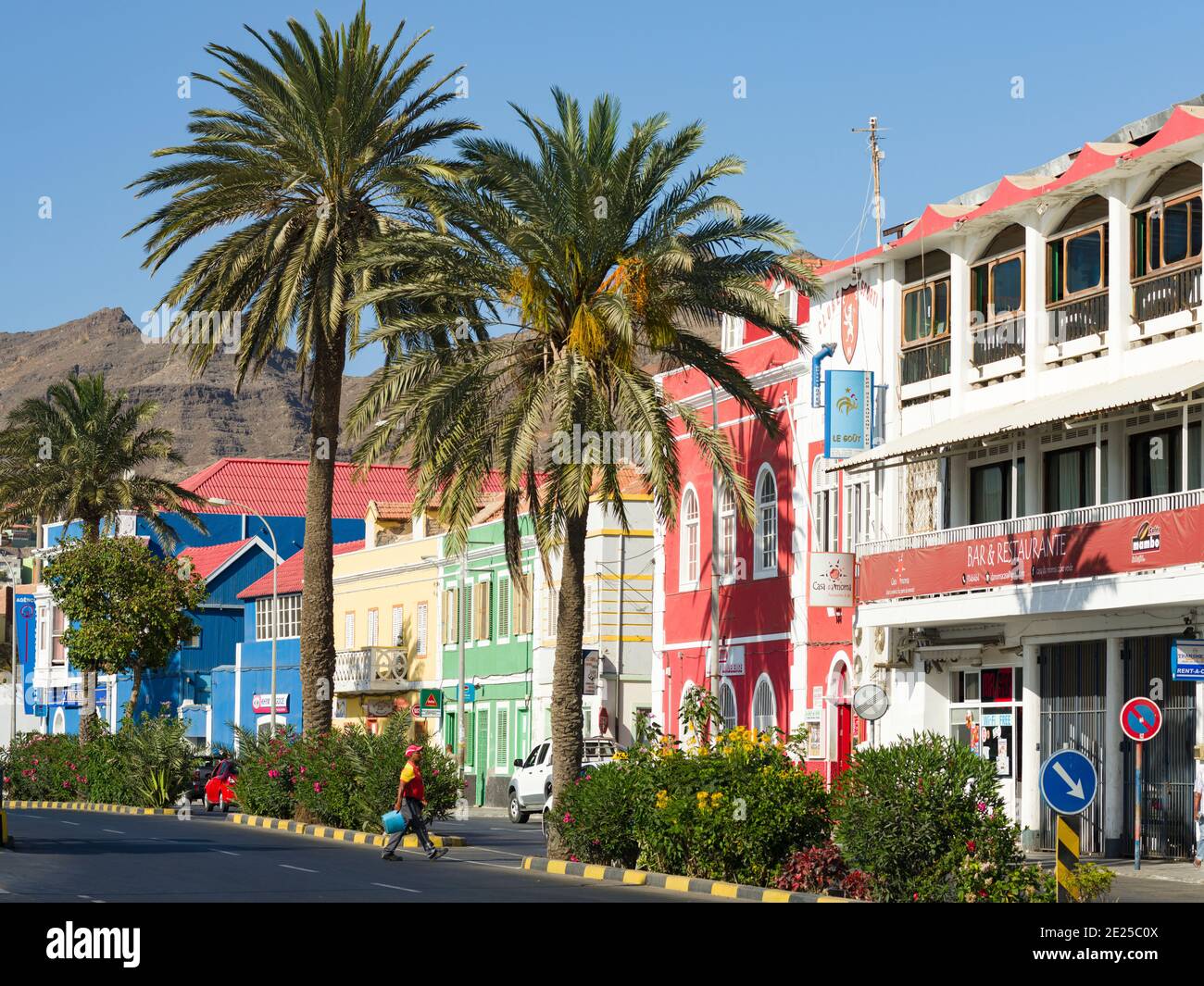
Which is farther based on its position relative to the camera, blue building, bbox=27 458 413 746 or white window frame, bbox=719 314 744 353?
blue building, bbox=27 458 413 746

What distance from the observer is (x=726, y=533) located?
41.4 meters

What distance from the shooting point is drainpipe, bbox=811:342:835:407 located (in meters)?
36.8

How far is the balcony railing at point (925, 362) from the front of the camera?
3434 cm

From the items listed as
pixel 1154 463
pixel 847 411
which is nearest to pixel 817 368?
pixel 847 411

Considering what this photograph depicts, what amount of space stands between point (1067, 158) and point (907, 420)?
561cm

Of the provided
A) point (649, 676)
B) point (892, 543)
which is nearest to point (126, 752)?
A: point (649, 676)

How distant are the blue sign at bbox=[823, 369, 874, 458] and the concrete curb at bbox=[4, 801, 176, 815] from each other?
1839cm

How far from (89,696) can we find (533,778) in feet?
52.0

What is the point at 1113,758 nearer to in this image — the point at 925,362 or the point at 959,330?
the point at 959,330

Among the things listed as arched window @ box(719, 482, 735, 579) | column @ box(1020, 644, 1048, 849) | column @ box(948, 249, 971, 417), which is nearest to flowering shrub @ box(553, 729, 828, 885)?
column @ box(1020, 644, 1048, 849)

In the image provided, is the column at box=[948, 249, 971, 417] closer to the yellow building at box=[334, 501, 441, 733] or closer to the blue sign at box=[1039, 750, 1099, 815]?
the blue sign at box=[1039, 750, 1099, 815]

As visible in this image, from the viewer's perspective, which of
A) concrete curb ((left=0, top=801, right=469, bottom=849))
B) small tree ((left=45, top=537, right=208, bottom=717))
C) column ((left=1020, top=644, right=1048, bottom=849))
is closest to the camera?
column ((left=1020, top=644, right=1048, bottom=849))
